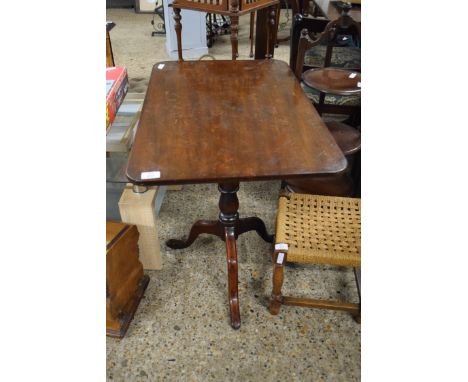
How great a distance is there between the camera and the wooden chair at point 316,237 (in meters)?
1.35

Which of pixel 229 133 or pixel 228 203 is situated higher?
pixel 229 133

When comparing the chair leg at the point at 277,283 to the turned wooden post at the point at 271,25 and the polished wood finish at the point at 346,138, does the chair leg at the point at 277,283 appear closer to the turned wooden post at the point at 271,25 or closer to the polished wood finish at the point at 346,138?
the polished wood finish at the point at 346,138

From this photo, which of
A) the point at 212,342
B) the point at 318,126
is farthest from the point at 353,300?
the point at 318,126

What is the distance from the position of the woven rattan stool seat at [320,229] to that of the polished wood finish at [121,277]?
0.61 m

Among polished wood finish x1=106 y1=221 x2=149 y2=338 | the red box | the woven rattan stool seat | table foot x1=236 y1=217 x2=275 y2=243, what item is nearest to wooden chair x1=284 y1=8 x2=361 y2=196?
the woven rattan stool seat

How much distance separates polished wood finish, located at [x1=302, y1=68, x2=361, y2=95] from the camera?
64.7 inches

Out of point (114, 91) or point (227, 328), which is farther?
point (114, 91)

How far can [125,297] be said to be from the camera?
1529 mm

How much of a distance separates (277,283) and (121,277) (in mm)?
620

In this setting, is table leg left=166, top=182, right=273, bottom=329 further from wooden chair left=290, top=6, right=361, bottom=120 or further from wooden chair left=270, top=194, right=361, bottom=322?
wooden chair left=290, top=6, right=361, bottom=120

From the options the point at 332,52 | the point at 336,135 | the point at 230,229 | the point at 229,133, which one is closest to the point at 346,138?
the point at 336,135

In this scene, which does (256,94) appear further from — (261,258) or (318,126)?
(261,258)

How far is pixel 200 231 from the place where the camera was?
1.82m

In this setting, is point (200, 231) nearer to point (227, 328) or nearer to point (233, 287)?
point (233, 287)
